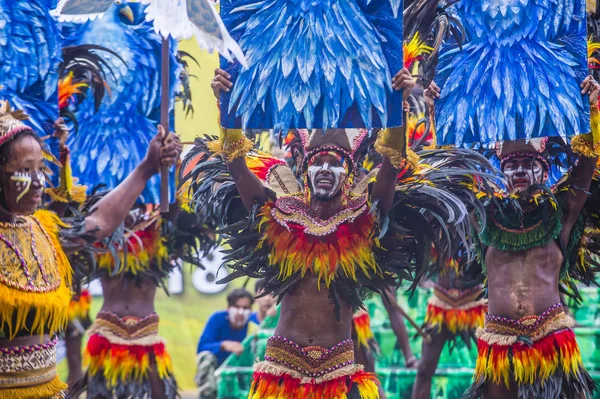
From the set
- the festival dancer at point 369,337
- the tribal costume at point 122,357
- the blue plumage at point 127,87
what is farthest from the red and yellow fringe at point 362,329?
the blue plumage at point 127,87

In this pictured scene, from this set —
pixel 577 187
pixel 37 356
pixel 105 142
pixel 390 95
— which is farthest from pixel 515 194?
pixel 37 356

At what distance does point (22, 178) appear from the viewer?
3789 mm

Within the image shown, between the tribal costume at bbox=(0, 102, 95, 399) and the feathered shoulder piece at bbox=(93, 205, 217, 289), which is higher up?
the feathered shoulder piece at bbox=(93, 205, 217, 289)

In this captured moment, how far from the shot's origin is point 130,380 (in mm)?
7129

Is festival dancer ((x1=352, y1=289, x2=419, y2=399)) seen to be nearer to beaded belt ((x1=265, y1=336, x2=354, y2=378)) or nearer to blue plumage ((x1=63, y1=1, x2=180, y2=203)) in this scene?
beaded belt ((x1=265, y1=336, x2=354, y2=378))

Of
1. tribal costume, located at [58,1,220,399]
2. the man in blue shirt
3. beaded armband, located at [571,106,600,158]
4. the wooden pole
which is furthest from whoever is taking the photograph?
the man in blue shirt

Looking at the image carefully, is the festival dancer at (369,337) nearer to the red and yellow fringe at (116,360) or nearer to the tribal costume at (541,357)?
the tribal costume at (541,357)

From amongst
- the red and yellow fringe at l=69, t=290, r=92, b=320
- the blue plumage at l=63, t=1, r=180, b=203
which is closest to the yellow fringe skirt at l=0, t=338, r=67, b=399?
the blue plumage at l=63, t=1, r=180, b=203

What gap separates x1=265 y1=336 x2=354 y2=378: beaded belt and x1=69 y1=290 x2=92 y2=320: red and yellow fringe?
344cm

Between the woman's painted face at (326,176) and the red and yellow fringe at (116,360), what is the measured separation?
8.64 feet

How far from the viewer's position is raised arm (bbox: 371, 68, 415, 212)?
4.52m

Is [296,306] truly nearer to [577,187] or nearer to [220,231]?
[220,231]

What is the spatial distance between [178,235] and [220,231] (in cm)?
240

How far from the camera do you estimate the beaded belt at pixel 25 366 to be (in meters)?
3.76
